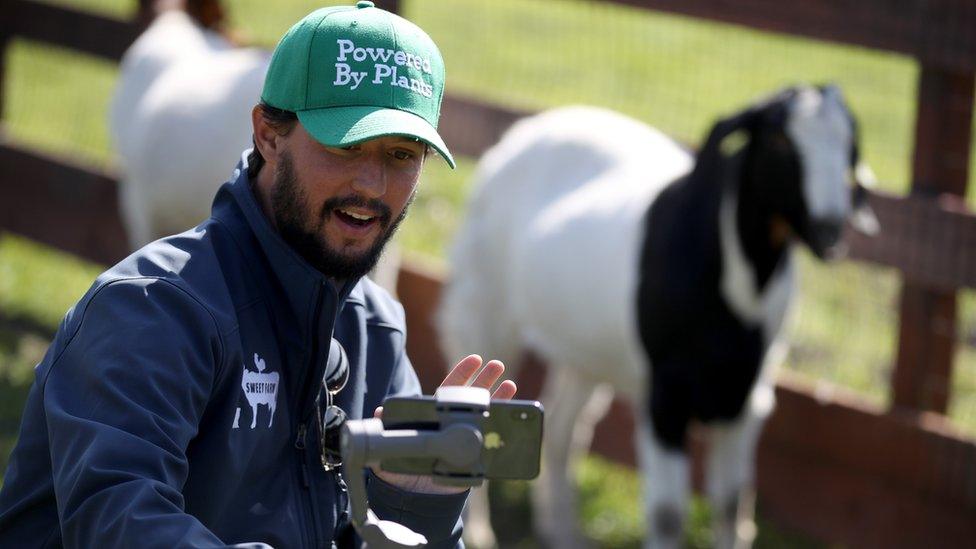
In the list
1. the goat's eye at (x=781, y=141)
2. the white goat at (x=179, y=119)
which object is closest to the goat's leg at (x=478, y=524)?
the white goat at (x=179, y=119)

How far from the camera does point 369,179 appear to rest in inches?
84.5

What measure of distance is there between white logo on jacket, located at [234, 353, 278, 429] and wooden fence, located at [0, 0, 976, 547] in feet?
10.6

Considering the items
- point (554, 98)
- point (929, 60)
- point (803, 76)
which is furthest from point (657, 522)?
point (803, 76)

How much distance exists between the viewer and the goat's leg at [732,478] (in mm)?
4777

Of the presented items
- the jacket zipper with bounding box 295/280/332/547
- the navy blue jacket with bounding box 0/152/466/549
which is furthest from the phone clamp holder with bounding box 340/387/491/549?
the jacket zipper with bounding box 295/280/332/547

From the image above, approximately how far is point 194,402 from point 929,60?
3.56 metres

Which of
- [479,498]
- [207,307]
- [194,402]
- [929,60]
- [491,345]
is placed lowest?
[479,498]

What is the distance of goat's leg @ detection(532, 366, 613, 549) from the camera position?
5.38 meters

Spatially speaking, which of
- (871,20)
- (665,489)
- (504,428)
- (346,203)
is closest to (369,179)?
(346,203)

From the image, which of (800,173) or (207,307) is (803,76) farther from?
(207,307)

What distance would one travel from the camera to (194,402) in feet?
6.41

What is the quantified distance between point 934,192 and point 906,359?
617mm

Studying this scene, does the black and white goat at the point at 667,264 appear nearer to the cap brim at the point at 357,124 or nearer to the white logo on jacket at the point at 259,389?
the cap brim at the point at 357,124

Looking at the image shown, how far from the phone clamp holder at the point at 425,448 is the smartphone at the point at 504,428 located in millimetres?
23
